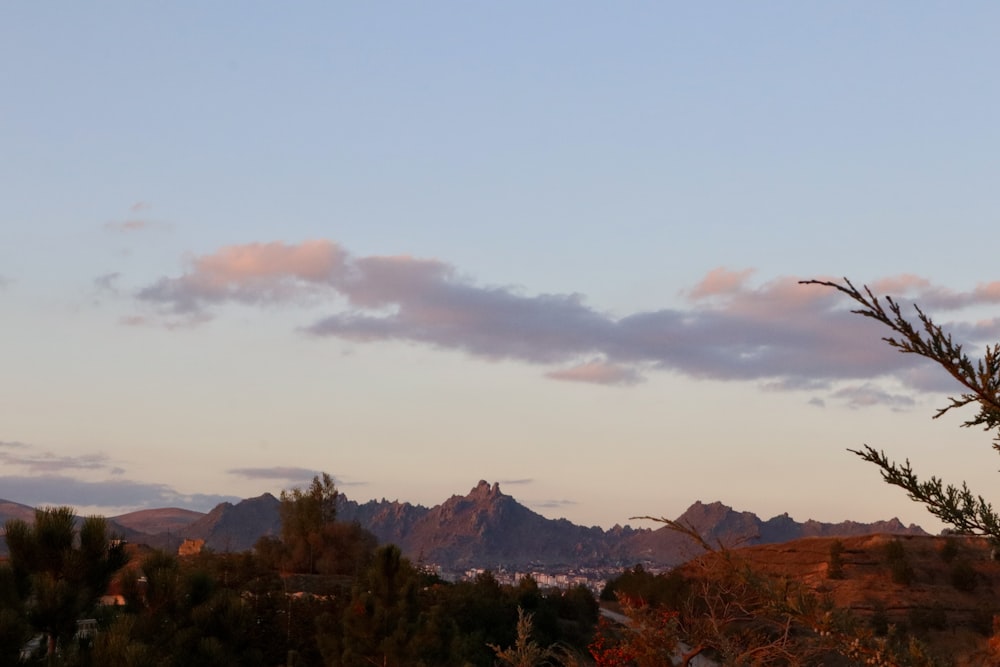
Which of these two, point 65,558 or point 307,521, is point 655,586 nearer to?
point 307,521

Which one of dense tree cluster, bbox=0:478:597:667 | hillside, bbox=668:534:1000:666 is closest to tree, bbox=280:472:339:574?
dense tree cluster, bbox=0:478:597:667

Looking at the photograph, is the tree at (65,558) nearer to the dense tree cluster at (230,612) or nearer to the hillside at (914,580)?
the dense tree cluster at (230,612)

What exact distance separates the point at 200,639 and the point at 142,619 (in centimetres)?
147

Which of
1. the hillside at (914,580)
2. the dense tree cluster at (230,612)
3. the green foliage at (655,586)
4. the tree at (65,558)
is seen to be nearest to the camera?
the dense tree cluster at (230,612)

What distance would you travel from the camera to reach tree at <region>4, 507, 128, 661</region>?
2423cm

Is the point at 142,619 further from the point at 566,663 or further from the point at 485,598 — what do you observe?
the point at 485,598

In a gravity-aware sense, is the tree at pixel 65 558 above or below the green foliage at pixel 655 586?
above

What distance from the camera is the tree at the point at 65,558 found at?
24234 mm

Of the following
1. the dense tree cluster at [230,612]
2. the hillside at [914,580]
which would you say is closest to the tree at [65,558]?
the dense tree cluster at [230,612]

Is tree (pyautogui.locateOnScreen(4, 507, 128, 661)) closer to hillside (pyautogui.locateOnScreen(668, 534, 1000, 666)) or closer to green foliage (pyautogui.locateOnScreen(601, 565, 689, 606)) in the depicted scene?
hillside (pyautogui.locateOnScreen(668, 534, 1000, 666))

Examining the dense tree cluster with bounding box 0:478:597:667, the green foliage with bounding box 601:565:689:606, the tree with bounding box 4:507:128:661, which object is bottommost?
the green foliage with bounding box 601:565:689:606

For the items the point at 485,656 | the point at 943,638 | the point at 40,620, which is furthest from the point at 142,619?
the point at 943,638

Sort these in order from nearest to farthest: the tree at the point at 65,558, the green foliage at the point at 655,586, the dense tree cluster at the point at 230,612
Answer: the dense tree cluster at the point at 230,612
the tree at the point at 65,558
the green foliage at the point at 655,586

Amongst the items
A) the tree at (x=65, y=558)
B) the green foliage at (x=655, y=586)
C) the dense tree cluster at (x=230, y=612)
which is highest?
the tree at (x=65, y=558)
